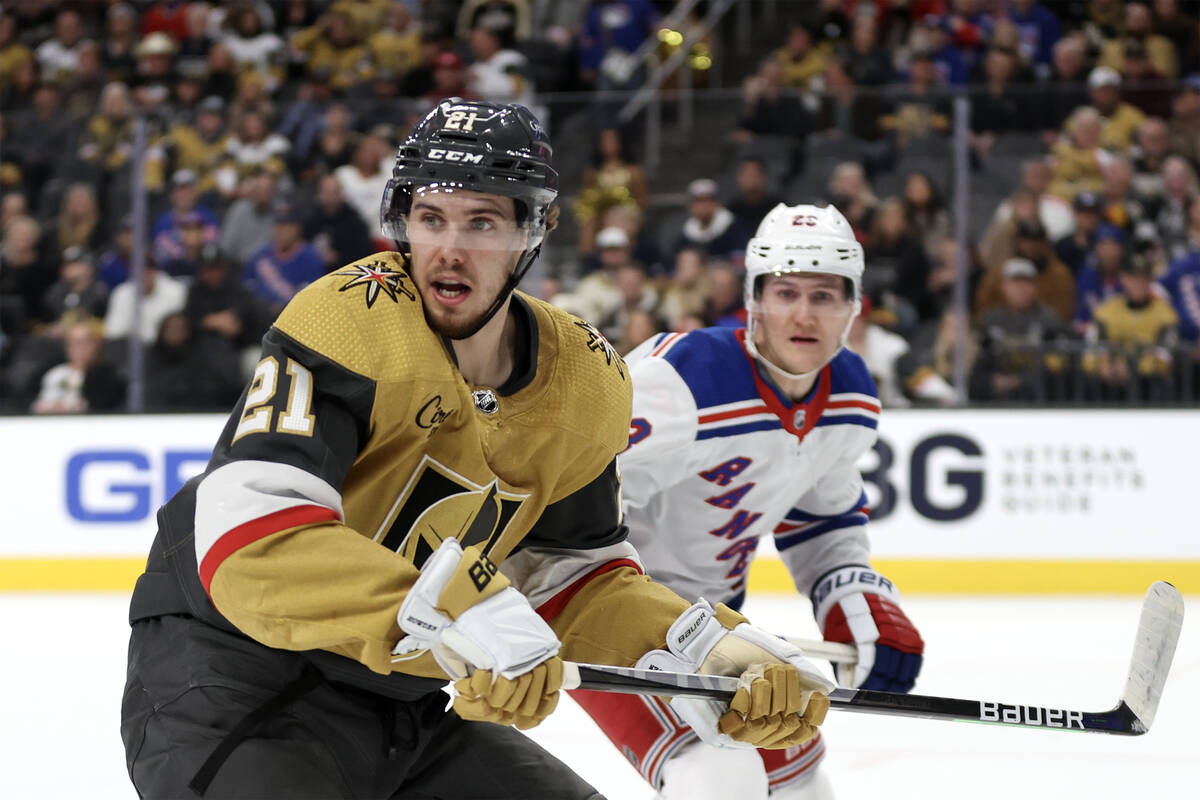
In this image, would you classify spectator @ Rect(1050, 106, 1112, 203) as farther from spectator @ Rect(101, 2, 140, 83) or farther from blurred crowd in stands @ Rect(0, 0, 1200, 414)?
spectator @ Rect(101, 2, 140, 83)

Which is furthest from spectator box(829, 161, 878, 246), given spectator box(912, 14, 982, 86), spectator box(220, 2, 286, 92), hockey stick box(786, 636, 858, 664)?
spectator box(220, 2, 286, 92)

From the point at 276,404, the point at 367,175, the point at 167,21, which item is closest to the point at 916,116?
the point at 367,175

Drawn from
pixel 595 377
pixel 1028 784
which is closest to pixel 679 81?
pixel 1028 784

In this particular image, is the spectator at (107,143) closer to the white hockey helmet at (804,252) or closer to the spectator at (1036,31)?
the white hockey helmet at (804,252)

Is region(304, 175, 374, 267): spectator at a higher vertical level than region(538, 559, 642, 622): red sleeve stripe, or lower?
higher

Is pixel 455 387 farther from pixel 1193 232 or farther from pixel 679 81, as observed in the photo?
pixel 679 81

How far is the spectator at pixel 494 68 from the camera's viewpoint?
8.19 meters

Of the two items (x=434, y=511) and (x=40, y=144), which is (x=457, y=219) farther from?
(x=40, y=144)

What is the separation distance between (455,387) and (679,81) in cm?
747

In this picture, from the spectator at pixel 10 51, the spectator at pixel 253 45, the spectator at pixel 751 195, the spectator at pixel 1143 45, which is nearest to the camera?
the spectator at pixel 751 195

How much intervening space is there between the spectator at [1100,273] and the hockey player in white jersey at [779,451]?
3410 mm

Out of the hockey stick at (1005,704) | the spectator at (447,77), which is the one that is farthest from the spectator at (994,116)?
the hockey stick at (1005,704)

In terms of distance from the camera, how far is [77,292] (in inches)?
262

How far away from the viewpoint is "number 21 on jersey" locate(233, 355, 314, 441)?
5.73 ft
